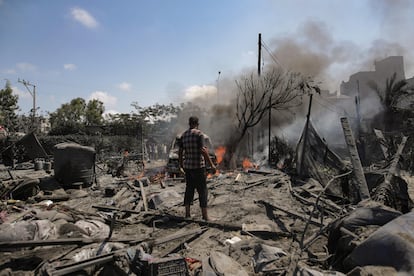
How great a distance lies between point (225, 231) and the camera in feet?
15.8

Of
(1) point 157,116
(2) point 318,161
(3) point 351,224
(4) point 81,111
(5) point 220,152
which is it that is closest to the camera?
(3) point 351,224

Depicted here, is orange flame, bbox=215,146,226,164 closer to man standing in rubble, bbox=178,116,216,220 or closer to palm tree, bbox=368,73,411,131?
man standing in rubble, bbox=178,116,216,220

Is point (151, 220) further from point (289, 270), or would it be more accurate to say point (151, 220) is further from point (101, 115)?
point (101, 115)

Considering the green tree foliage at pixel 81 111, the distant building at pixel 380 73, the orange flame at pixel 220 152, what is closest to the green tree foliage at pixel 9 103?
the green tree foliage at pixel 81 111

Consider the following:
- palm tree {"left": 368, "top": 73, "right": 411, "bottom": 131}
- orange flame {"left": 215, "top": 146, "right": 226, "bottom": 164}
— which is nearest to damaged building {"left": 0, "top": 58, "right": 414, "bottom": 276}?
orange flame {"left": 215, "top": 146, "right": 226, "bottom": 164}

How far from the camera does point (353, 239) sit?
3158 millimetres

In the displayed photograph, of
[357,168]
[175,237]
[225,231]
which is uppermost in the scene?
[357,168]

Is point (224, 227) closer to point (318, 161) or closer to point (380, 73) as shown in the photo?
point (318, 161)

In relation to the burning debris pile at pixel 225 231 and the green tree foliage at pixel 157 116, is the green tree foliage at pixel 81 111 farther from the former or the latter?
the burning debris pile at pixel 225 231

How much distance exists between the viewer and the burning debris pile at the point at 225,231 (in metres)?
3.02

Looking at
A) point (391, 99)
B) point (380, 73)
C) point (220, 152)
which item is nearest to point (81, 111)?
point (220, 152)

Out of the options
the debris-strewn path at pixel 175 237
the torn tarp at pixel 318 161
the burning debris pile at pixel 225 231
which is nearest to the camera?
the burning debris pile at pixel 225 231

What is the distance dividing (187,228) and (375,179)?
4.45 metres

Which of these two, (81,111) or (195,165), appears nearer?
(195,165)
